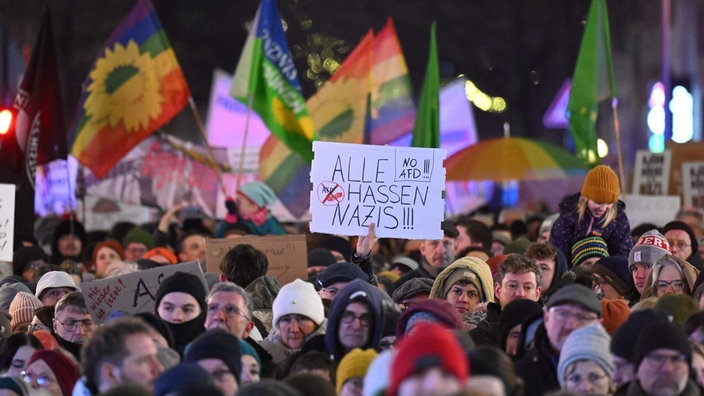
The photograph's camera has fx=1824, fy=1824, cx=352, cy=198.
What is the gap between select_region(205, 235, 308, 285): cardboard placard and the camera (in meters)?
12.8

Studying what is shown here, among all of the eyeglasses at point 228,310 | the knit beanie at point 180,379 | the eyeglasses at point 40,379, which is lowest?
the eyeglasses at point 40,379

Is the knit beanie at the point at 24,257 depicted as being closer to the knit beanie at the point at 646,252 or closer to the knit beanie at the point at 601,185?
the knit beanie at the point at 601,185

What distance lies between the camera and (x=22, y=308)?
10.8 m

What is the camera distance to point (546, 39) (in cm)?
3500

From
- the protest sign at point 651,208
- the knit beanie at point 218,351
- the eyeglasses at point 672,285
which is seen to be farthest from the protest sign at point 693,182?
the knit beanie at point 218,351

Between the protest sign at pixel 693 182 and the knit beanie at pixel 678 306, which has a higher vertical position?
the protest sign at pixel 693 182

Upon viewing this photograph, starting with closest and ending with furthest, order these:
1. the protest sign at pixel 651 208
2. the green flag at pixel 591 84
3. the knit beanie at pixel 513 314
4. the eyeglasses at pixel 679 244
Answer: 1. the knit beanie at pixel 513 314
2. the eyeglasses at pixel 679 244
3. the green flag at pixel 591 84
4. the protest sign at pixel 651 208

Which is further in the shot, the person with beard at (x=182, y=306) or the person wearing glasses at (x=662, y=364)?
the person with beard at (x=182, y=306)

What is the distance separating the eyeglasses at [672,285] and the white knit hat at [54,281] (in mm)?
3618

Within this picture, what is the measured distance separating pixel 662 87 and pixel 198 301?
2015 centimetres

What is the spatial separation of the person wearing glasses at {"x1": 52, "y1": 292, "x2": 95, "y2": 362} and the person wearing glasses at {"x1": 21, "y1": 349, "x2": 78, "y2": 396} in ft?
3.80

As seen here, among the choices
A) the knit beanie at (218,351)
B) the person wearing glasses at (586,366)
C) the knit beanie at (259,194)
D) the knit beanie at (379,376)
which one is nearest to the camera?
the knit beanie at (379,376)

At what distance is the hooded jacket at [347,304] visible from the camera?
344 inches

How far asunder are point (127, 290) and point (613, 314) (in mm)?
3171
